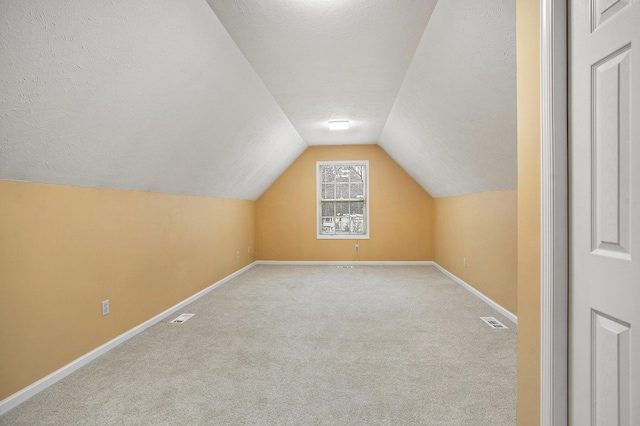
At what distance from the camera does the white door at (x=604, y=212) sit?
889mm

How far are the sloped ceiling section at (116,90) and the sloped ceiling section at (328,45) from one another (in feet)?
0.63

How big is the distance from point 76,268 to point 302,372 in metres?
1.81

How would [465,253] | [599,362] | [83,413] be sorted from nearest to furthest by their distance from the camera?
[599,362], [83,413], [465,253]

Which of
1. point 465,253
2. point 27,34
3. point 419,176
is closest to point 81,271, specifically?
point 27,34

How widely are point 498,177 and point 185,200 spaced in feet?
11.7

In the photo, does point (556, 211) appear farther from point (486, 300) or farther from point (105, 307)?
point (486, 300)

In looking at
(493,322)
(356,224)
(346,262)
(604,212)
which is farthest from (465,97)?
(346,262)

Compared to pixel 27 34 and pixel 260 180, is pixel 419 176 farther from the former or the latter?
pixel 27 34

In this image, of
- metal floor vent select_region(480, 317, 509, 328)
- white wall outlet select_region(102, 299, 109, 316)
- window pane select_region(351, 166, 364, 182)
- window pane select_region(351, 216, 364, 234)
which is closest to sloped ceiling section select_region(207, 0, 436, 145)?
white wall outlet select_region(102, 299, 109, 316)

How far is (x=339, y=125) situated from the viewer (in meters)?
5.00

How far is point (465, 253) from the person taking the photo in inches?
189

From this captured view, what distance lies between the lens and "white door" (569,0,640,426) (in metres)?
0.89

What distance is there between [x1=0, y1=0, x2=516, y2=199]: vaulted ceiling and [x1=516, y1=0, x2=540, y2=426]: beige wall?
621mm

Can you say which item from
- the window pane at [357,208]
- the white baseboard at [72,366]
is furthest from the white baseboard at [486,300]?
the white baseboard at [72,366]
